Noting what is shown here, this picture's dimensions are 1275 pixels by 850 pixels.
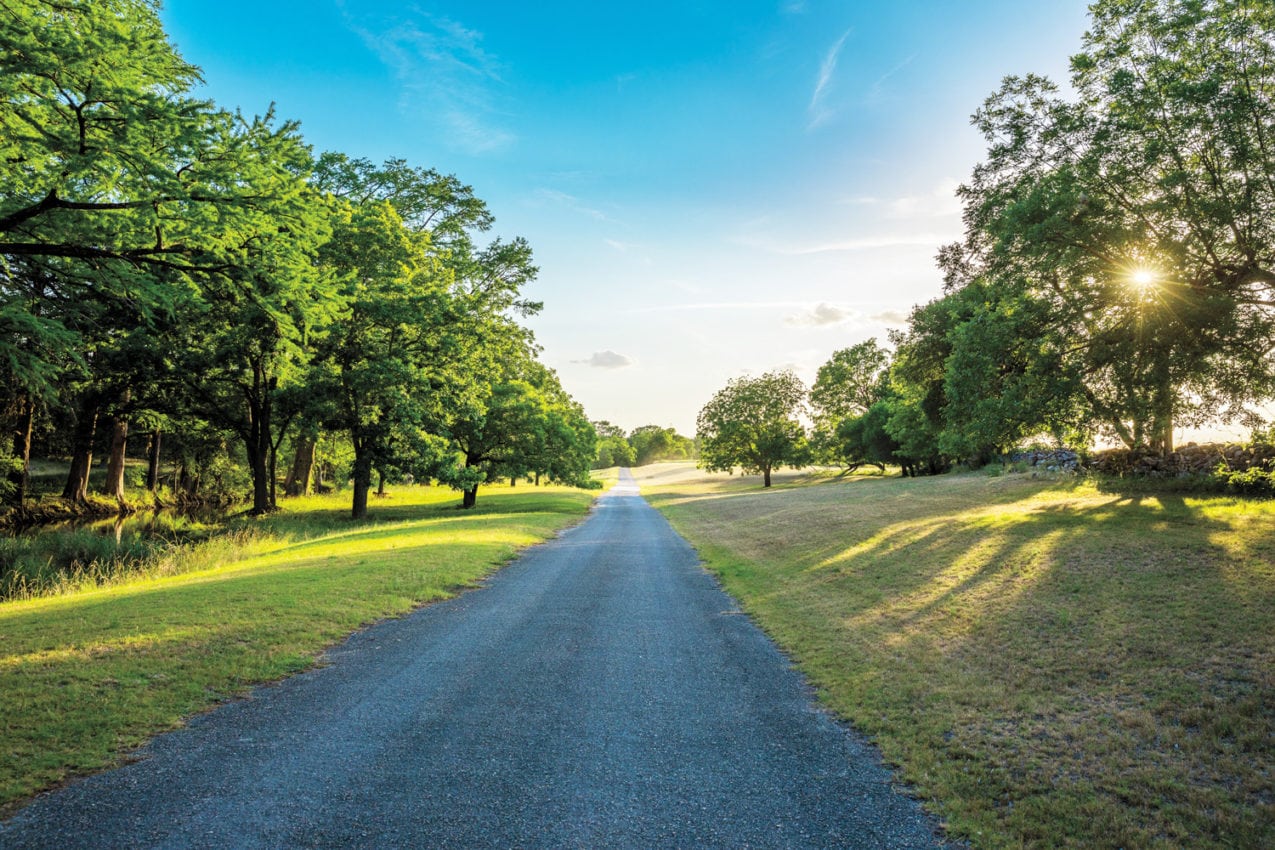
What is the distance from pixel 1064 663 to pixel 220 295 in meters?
15.0

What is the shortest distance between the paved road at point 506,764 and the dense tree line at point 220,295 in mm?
7088

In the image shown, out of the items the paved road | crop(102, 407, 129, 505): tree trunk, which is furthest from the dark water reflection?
the paved road

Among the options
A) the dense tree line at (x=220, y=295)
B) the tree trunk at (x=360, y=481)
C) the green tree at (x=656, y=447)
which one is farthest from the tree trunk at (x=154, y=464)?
the green tree at (x=656, y=447)

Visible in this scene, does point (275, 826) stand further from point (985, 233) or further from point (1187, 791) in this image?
point (985, 233)

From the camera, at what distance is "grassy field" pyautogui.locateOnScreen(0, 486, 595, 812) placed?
16.9 feet

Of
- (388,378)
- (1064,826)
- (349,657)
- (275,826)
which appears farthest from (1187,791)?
(388,378)

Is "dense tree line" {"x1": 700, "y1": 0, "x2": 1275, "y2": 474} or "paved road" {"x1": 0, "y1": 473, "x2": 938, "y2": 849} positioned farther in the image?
"dense tree line" {"x1": 700, "y1": 0, "x2": 1275, "y2": 474}

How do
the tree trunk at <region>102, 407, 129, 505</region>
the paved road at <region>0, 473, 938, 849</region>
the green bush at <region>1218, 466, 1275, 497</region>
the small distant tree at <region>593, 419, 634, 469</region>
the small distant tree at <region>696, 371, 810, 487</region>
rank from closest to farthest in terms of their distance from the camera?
the paved road at <region>0, 473, 938, 849</region>, the green bush at <region>1218, 466, 1275, 497</region>, the tree trunk at <region>102, 407, 129, 505</region>, the small distant tree at <region>696, 371, 810, 487</region>, the small distant tree at <region>593, 419, 634, 469</region>

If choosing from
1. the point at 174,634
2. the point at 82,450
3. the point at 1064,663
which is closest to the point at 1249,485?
the point at 1064,663

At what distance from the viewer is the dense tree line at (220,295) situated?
8516mm

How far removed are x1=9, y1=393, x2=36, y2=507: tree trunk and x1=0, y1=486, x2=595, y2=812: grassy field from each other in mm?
19673

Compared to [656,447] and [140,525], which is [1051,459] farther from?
[656,447]

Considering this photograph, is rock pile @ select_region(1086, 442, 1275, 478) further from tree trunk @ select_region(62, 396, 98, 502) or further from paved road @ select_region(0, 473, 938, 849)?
tree trunk @ select_region(62, 396, 98, 502)

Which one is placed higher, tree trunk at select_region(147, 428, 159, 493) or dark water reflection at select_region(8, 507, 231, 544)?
tree trunk at select_region(147, 428, 159, 493)
